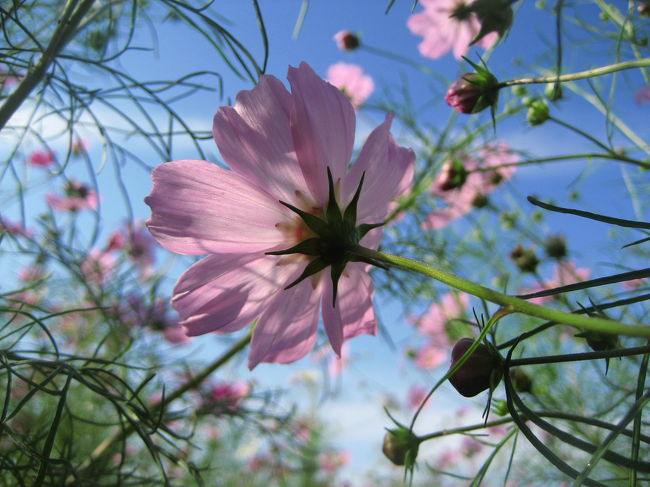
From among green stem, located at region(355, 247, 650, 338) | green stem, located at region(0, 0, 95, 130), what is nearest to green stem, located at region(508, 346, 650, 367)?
green stem, located at region(355, 247, 650, 338)

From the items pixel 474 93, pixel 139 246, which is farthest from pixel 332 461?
pixel 474 93

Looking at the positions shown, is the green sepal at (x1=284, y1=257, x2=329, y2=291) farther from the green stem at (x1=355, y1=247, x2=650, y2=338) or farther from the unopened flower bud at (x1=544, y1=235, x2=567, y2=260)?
the unopened flower bud at (x1=544, y1=235, x2=567, y2=260)

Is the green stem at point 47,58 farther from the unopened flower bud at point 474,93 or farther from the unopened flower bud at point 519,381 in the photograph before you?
the unopened flower bud at point 519,381

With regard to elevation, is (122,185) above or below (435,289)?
below

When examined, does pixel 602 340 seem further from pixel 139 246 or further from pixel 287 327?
pixel 139 246

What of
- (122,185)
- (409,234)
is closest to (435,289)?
(409,234)

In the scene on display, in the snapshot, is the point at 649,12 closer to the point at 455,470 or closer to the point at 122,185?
the point at 122,185
